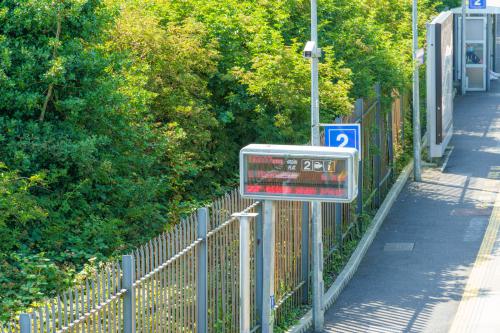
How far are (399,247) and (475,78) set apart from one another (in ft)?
80.0

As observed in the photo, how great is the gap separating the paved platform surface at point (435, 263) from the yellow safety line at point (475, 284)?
15 mm

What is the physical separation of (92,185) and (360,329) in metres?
4.65

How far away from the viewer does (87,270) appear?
1453 cm

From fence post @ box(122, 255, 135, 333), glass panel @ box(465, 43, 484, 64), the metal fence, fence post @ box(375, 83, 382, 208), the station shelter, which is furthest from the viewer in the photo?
glass panel @ box(465, 43, 484, 64)

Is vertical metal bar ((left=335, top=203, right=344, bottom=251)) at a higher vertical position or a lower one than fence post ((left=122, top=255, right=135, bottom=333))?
lower

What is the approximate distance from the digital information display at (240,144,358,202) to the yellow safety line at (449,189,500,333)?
20.8 ft

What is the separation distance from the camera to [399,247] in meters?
22.7

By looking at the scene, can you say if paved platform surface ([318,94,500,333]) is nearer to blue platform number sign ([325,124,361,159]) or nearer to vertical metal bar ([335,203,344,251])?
vertical metal bar ([335,203,344,251])

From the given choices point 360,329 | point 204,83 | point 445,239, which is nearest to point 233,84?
point 204,83

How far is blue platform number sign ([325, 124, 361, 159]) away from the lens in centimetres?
1775

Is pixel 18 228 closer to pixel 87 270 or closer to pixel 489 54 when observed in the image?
pixel 87 270

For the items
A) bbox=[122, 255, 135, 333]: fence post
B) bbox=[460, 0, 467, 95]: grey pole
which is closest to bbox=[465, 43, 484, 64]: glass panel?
bbox=[460, 0, 467, 95]: grey pole

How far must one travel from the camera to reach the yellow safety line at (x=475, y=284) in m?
17.7

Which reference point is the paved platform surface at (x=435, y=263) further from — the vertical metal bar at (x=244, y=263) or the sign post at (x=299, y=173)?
the sign post at (x=299, y=173)
